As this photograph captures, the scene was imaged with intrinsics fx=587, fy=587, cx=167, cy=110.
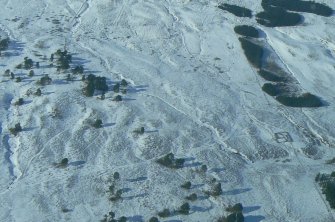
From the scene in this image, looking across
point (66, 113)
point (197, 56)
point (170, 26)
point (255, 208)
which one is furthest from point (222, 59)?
point (255, 208)

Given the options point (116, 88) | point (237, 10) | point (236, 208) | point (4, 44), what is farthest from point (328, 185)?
point (4, 44)

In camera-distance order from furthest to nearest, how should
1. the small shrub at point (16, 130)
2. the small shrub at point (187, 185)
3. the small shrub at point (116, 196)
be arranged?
the small shrub at point (16, 130) < the small shrub at point (187, 185) < the small shrub at point (116, 196)

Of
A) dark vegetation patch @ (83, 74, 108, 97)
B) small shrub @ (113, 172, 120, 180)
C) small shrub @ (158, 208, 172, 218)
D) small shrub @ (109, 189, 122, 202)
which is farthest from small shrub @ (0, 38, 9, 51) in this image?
small shrub @ (158, 208, 172, 218)

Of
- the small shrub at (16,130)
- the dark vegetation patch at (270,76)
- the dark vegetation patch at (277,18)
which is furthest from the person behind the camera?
the dark vegetation patch at (277,18)

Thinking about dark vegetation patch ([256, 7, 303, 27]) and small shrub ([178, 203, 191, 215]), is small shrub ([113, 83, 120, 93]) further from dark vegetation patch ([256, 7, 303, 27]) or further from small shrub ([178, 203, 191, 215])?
dark vegetation patch ([256, 7, 303, 27])

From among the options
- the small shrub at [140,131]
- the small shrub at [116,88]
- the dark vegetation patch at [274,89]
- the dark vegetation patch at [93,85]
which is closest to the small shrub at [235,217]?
the small shrub at [140,131]

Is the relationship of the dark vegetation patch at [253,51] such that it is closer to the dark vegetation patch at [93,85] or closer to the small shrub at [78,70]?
the dark vegetation patch at [93,85]
